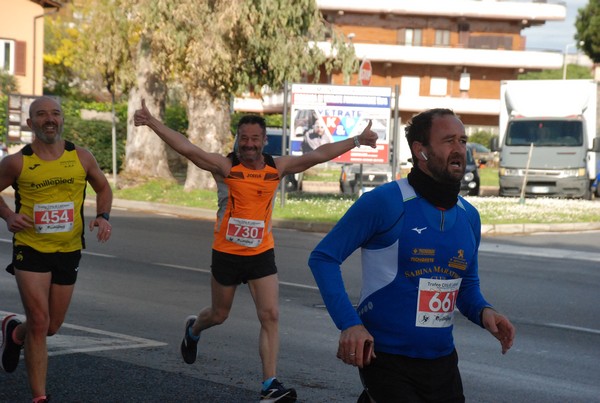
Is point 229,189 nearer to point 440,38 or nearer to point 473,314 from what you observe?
point 473,314

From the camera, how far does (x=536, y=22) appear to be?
257ft

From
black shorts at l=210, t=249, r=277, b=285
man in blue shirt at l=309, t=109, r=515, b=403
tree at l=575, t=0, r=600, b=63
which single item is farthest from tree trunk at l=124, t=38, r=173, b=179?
tree at l=575, t=0, r=600, b=63

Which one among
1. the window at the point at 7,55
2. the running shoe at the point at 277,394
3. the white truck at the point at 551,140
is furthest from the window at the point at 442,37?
the running shoe at the point at 277,394

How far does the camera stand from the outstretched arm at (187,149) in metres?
7.66

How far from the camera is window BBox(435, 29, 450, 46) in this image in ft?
253

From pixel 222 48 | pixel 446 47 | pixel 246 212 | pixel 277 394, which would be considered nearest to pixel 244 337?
pixel 246 212

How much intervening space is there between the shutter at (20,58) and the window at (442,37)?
107ft

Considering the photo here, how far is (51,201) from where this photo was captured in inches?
269

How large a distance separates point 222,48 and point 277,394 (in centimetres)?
2061

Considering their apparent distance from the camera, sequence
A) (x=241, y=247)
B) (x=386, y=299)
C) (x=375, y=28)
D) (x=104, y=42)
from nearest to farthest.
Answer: (x=386, y=299) → (x=241, y=247) → (x=104, y=42) → (x=375, y=28)

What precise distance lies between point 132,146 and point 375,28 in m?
46.8

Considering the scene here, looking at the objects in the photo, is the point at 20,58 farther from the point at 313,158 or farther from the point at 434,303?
the point at 434,303

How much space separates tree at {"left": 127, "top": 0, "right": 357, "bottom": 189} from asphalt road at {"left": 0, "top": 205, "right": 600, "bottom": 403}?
34.6 ft

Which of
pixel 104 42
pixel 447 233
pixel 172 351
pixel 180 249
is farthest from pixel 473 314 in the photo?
pixel 104 42
